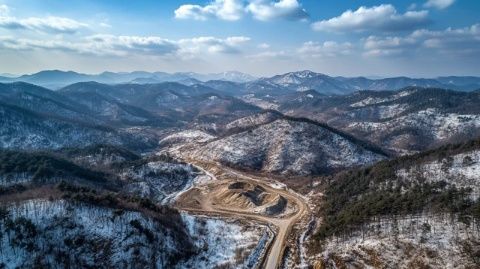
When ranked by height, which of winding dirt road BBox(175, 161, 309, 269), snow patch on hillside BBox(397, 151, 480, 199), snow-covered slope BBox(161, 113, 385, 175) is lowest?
winding dirt road BBox(175, 161, 309, 269)

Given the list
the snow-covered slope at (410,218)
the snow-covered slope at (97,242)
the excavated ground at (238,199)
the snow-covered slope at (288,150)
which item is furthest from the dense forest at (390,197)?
the snow-covered slope at (288,150)

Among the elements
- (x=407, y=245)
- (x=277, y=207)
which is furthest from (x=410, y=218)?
(x=277, y=207)

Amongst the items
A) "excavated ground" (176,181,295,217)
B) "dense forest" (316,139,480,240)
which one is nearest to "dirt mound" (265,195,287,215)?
"excavated ground" (176,181,295,217)

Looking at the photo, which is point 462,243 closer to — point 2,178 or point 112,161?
point 2,178

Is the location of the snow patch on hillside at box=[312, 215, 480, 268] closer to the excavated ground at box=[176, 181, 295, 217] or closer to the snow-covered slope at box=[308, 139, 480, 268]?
the snow-covered slope at box=[308, 139, 480, 268]

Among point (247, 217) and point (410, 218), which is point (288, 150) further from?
point (410, 218)

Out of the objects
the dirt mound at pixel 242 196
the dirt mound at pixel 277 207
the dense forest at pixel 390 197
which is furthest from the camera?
the dirt mound at pixel 242 196

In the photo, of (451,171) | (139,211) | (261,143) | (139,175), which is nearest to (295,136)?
(261,143)

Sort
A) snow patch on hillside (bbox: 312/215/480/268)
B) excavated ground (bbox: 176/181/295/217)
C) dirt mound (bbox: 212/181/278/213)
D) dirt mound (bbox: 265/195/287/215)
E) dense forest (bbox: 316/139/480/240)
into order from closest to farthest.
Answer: snow patch on hillside (bbox: 312/215/480/268) → dense forest (bbox: 316/139/480/240) → dirt mound (bbox: 265/195/287/215) → excavated ground (bbox: 176/181/295/217) → dirt mound (bbox: 212/181/278/213)

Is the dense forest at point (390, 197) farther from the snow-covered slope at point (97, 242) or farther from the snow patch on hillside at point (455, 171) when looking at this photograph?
the snow-covered slope at point (97, 242)
